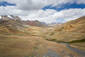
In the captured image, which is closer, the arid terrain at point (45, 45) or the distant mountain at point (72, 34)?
the arid terrain at point (45, 45)

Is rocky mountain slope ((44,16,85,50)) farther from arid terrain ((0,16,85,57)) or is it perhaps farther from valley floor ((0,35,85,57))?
valley floor ((0,35,85,57))

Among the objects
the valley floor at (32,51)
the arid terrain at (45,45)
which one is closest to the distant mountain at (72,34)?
the arid terrain at (45,45)

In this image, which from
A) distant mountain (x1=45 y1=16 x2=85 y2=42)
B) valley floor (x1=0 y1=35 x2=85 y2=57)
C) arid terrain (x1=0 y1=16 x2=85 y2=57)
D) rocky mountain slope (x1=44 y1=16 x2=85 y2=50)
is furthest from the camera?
distant mountain (x1=45 y1=16 x2=85 y2=42)

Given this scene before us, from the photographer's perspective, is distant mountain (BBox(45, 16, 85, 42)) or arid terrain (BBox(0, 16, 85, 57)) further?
distant mountain (BBox(45, 16, 85, 42))

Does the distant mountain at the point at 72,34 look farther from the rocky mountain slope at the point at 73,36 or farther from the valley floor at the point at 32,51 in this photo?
the valley floor at the point at 32,51

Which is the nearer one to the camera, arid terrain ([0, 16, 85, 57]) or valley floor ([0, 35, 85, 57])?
valley floor ([0, 35, 85, 57])

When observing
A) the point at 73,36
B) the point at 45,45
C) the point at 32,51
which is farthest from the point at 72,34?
the point at 32,51

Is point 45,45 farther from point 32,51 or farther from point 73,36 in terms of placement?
point 73,36

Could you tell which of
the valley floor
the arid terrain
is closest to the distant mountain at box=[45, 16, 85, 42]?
the arid terrain

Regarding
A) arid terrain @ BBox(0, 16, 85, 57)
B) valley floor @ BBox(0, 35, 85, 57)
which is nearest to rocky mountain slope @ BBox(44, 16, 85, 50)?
arid terrain @ BBox(0, 16, 85, 57)

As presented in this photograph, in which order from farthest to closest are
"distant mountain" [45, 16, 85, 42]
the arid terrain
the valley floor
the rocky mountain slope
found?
"distant mountain" [45, 16, 85, 42], the rocky mountain slope, the arid terrain, the valley floor

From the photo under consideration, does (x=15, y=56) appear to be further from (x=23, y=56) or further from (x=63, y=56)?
(x=63, y=56)

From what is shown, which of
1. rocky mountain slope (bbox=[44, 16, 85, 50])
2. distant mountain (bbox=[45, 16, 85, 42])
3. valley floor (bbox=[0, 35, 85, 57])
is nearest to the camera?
valley floor (bbox=[0, 35, 85, 57])

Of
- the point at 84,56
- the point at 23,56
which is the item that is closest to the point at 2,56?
the point at 23,56
